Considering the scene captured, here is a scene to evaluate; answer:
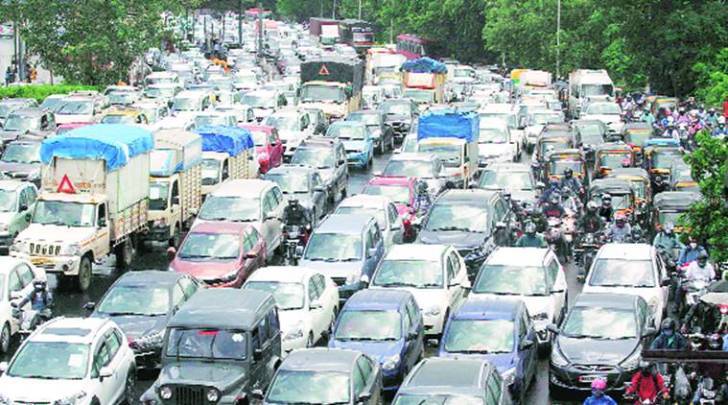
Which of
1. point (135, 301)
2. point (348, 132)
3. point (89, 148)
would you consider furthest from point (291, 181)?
point (135, 301)

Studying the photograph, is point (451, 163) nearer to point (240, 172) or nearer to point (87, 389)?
point (240, 172)

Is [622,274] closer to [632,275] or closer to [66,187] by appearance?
[632,275]

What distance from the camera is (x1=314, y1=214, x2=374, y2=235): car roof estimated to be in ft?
106

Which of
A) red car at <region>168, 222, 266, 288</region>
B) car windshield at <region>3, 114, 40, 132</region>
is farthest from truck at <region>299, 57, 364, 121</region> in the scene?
red car at <region>168, 222, 266, 288</region>

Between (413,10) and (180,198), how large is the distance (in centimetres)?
8206

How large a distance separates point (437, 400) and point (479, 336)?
479cm

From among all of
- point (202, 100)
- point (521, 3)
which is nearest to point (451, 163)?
point (202, 100)

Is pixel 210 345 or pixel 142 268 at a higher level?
pixel 210 345

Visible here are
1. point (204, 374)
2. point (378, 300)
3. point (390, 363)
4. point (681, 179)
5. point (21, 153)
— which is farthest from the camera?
point (21, 153)

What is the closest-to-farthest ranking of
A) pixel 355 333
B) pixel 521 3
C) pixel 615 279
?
1. pixel 355 333
2. pixel 615 279
3. pixel 521 3

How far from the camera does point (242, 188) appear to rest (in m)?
36.6

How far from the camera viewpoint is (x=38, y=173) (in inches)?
1681

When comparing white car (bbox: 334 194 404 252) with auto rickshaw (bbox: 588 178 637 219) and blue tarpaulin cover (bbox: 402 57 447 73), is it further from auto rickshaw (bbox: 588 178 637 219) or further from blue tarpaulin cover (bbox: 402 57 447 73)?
blue tarpaulin cover (bbox: 402 57 447 73)

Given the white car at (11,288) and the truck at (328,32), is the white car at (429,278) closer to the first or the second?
the white car at (11,288)
